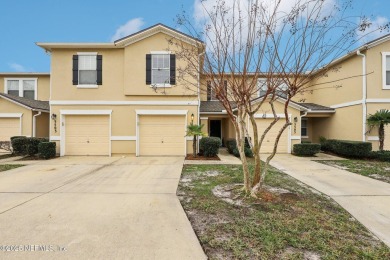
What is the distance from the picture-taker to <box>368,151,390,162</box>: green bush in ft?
36.0

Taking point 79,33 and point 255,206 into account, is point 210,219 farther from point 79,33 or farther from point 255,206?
point 79,33

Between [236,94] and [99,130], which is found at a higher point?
[236,94]

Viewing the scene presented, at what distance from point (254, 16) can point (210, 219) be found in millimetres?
4502

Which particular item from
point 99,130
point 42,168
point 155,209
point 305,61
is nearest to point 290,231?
point 155,209

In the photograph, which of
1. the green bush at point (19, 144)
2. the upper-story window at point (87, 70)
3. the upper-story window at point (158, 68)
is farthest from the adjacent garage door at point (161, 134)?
the green bush at point (19, 144)

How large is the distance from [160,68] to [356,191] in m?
10.3

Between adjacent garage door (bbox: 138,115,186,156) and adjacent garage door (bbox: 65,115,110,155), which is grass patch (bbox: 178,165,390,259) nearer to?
adjacent garage door (bbox: 138,115,186,156)

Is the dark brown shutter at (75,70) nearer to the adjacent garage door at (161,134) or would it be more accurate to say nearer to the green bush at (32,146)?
the green bush at (32,146)

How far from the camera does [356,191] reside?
588 cm

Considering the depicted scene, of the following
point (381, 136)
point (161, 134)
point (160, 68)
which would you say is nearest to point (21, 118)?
point (161, 134)

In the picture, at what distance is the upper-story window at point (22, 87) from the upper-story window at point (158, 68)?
439 inches

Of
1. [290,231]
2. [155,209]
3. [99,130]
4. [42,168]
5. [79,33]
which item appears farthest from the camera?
[79,33]

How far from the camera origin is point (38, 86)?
1717 cm

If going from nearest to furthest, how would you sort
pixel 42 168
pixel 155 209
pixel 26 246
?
pixel 26 246 → pixel 155 209 → pixel 42 168
